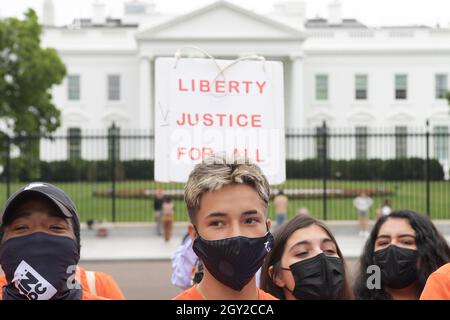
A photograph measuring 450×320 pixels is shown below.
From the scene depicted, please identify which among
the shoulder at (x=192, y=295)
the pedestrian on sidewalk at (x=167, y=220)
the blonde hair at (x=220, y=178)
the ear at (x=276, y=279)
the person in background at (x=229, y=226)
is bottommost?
the pedestrian on sidewalk at (x=167, y=220)

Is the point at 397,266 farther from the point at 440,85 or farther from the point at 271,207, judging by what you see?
the point at 440,85

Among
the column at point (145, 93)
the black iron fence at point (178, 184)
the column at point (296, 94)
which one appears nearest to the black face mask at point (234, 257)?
the black iron fence at point (178, 184)

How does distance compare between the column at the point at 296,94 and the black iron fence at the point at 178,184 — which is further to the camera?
the column at the point at 296,94

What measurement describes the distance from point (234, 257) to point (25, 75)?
969 inches

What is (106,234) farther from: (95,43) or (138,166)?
(95,43)

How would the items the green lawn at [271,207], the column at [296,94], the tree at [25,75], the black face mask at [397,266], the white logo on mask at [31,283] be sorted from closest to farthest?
the white logo on mask at [31,283] → the black face mask at [397,266] → the green lawn at [271,207] → the tree at [25,75] → the column at [296,94]

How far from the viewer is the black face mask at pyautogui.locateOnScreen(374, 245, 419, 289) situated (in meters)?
3.52

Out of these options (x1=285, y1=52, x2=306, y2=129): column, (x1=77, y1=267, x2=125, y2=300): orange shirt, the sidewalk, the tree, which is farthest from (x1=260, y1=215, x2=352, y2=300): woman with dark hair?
(x1=285, y1=52, x2=306, y2=129): column

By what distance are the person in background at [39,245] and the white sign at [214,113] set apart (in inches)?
58.1

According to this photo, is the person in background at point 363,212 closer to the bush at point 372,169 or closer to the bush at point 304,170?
the bush at point 304,170

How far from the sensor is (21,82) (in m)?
26.0

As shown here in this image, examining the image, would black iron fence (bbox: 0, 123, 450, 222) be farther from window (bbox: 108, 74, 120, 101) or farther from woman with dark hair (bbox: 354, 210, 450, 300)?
window (bbox: 108, 74, 120, 101)

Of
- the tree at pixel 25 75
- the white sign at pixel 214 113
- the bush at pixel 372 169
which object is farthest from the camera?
the bush at pixel 372 169

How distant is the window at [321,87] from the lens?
53375 mm
